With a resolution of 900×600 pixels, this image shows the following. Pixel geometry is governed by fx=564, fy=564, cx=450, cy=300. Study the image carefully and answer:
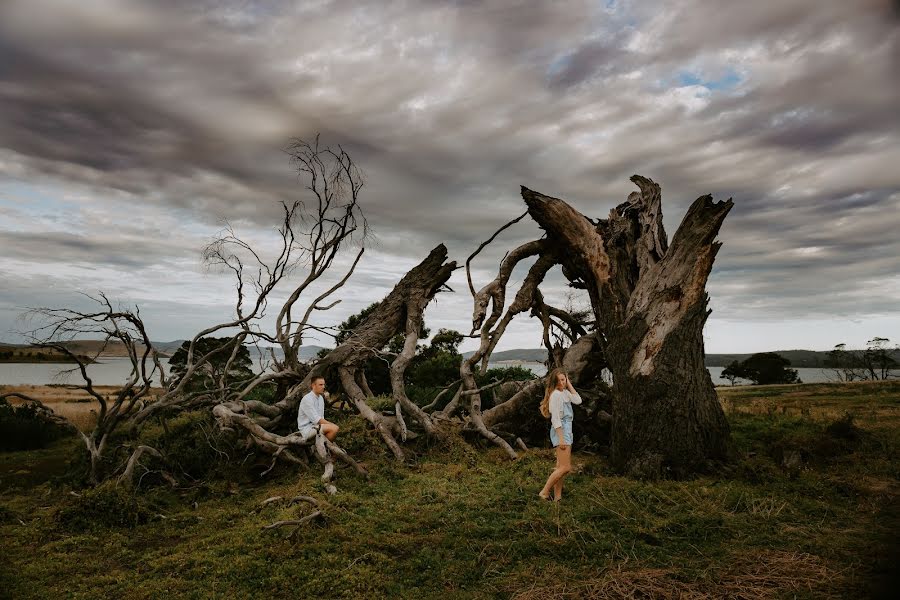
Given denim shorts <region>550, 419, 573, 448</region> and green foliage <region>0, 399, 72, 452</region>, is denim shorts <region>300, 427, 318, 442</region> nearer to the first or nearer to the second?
denim shorts <region>550, 419, 573, 448</region>

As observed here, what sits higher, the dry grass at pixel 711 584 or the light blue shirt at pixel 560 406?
the light blue shirt at pixel 560 406

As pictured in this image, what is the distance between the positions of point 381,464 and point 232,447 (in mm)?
2888

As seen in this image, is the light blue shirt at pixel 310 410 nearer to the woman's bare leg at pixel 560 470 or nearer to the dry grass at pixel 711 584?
the woman's bare leg at pixel 560 470

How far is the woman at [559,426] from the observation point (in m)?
7.94

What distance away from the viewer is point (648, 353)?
33.3 feet

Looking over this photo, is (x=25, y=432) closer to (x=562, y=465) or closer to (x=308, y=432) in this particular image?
(x=308, y=432)

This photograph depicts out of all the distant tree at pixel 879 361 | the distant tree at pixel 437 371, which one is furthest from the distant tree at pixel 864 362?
the distant tree at pixel 437 371

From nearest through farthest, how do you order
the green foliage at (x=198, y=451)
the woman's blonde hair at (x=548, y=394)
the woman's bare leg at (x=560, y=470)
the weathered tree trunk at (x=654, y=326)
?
the woman's bare leg at (x=560, y=470) → the woman's blonde hair at (x=548, y=394) → the weathered tree trunk at (x=654, y=326) → the green foliage at (x=198, y=451)

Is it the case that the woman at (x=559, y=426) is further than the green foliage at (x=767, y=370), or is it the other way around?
the green foliage at (x=767, y=370)

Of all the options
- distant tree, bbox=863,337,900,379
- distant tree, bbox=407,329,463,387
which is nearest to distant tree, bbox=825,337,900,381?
distant tree, bbox=863,337,900,379

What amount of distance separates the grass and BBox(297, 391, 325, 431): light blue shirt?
2.98ft

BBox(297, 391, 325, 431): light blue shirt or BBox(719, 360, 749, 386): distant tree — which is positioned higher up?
BBox(297, 391, 325, 431): light blue shirt

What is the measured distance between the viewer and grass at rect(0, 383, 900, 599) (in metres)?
5.50

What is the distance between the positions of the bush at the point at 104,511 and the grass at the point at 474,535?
0.02 metres
